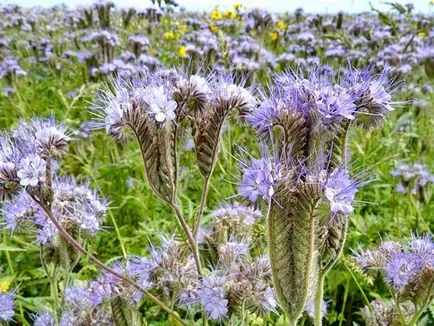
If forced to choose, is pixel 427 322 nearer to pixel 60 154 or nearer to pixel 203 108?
pixel 203 108

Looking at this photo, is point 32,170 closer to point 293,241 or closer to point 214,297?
point 214,297

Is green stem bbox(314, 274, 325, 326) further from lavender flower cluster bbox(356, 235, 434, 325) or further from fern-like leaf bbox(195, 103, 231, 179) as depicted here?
fern-like leaf bbox(195, 103, 231, 179)

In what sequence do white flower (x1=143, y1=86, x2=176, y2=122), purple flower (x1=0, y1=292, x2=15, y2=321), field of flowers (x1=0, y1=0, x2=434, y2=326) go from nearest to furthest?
field of flowers (x1=0, y1=0, x2=434, y2=326), white flower (x1=143, y1=86, x2=176, y2=122), purple flower (x1=0, y1=292, x2=15, y2=321)

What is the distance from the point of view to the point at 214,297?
2008mm

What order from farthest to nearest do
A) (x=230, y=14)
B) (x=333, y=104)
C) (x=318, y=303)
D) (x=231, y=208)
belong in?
(x=230, y=14)
(x=231, y=208)
(x=318, y=303)
(x=333, y=104)

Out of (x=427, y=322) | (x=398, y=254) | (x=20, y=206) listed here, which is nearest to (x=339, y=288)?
(x=427, y=322)

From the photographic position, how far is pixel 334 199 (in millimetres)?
1487

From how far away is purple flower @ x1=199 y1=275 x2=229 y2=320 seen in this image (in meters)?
1.99

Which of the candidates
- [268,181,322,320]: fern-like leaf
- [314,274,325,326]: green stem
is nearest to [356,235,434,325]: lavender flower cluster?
[314,274,325,326]: green stem

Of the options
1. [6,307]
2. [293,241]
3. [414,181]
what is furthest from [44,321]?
[414,181]

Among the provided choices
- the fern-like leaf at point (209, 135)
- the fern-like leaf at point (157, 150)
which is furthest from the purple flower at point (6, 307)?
the fern-like leaf at point (209, 135)

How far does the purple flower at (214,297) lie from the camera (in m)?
1.99

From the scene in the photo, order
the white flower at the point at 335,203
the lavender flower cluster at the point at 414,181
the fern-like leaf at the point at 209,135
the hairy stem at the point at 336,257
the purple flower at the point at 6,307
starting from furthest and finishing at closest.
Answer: the lavender flower cluster at the point at 414,181, the purple flower at the point at 6,307, the fern-like leaf at the point at 209,135, the hairy stem at the point at 336,257, the white flower at the point at 335,203

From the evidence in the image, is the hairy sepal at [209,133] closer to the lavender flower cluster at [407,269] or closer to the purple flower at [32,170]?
the purple flower at [32,170]
